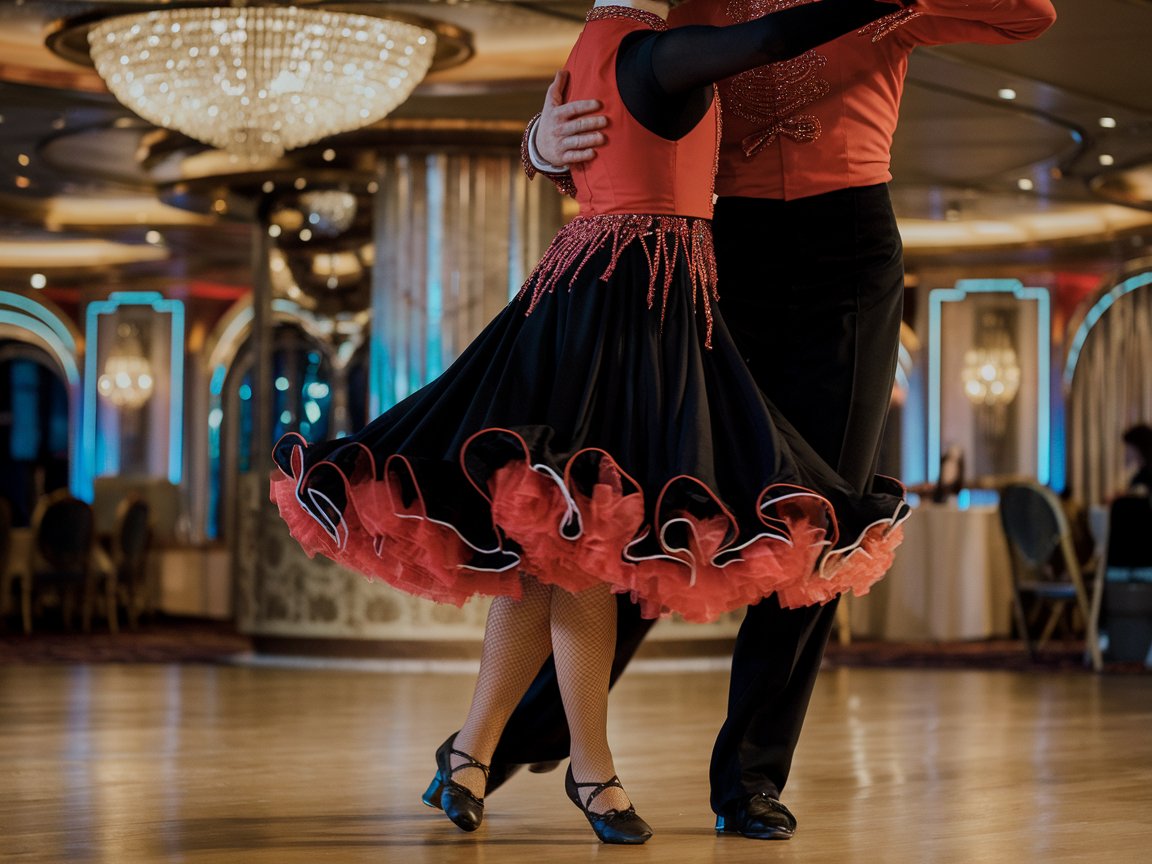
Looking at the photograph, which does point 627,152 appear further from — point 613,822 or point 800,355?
point 613,822

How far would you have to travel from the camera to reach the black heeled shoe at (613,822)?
2.42 meters

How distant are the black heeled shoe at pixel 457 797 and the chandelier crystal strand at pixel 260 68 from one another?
429 cm

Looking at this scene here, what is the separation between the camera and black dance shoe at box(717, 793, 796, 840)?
8.20 ft

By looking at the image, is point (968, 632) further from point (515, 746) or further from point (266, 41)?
point (515, 746)

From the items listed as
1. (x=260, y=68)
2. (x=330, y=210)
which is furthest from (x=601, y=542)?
(x=330, y=210)

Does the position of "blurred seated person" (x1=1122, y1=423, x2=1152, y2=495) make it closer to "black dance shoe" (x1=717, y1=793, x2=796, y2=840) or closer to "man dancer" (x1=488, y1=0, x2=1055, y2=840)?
"man dancer" (x1=488, y1=0, x2=1055, y2=840)

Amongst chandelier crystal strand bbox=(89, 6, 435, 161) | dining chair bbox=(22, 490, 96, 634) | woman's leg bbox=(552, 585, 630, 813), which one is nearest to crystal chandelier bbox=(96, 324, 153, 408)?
dining chair bbox=(22, 490, 96, 634)

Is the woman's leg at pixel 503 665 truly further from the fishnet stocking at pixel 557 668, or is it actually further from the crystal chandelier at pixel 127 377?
the crystal chandelier at pixel 127 377

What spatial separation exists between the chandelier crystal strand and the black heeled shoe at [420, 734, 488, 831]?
4286mm

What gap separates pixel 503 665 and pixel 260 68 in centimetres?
431

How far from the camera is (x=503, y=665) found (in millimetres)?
2547

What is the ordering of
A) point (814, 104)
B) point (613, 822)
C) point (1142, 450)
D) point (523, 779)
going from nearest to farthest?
point (613, 822)
point (814, 104)
point (523, 779)
point (1142, 450)

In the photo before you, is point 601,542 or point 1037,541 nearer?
point 601,542

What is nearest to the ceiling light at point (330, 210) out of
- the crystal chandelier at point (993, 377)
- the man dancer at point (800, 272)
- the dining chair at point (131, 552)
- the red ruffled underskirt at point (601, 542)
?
the dining chair at point (131, 552)
